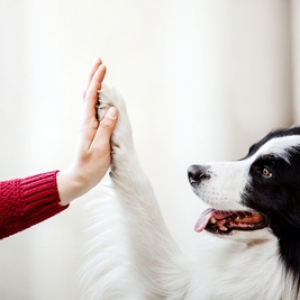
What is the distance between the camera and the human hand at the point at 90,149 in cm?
87

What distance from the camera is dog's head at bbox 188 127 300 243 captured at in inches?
34.3

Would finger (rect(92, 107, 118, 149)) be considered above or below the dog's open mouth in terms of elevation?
above

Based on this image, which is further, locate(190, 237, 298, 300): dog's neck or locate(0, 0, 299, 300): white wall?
locate(0, 0, 299, 300): white wall

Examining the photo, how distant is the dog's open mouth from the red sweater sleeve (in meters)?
0.37

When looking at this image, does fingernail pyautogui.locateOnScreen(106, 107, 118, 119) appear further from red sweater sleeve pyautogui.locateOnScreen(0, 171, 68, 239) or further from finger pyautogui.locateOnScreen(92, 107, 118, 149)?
red sweater sleeve pyautogui.locateOnScreen(0, 171, 68, 239)

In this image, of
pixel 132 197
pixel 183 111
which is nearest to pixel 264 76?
pixel 183 111

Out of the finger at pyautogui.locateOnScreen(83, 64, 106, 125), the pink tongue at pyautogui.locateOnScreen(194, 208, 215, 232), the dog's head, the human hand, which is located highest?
the finger at pyautogui.locateOnScreen(83, 64, 106, 125)

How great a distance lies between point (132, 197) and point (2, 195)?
0.31 metres

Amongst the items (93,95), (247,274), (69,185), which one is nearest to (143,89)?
(93,95)

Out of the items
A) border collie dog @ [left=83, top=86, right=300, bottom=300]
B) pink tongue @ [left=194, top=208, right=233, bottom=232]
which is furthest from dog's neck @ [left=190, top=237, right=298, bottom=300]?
pink tongue @ [left=194, top=208, right=233, bottom=232]

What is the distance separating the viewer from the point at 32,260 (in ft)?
4.40

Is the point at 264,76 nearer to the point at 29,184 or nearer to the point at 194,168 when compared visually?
the point at 194,168

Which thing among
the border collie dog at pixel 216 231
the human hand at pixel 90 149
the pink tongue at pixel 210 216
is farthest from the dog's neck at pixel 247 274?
the human hand at pixel 90 149

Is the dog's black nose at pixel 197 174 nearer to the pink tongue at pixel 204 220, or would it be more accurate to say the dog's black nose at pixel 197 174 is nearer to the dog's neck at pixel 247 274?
the pink tongue at pixel 204 220
